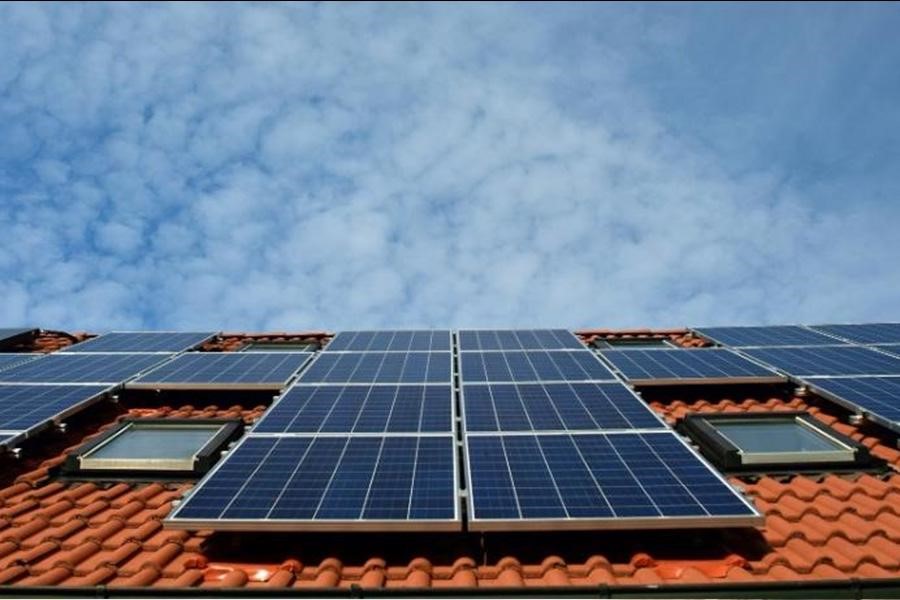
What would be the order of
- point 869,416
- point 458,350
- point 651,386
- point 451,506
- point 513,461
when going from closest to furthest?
point 451,506 → point 513,461 → point 869,416 → point 651,386 → point 458,350

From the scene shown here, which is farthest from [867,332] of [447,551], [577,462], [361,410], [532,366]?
[447,551]

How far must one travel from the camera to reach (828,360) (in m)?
Result: 10.2

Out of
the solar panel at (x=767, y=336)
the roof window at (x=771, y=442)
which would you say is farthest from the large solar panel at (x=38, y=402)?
the solar panel at (x=767, y=336)

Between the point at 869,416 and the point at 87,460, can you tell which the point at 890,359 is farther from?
the point at 87,460

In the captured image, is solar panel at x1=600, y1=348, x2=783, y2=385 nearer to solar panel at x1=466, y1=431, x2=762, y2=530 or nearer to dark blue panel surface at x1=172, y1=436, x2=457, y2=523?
solar panel at x1=466, y1=431, x2=762, y2=530

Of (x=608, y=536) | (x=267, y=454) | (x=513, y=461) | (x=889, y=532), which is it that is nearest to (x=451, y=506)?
(x=513, y=461)

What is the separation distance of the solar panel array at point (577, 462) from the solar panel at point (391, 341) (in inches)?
88.3

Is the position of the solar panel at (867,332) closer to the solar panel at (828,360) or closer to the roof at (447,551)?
the solar panel at (828,360)

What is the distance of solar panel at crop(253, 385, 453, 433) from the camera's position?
740 cm

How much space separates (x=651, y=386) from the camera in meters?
9.37

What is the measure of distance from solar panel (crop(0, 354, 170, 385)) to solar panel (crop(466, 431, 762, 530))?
21.5 ft

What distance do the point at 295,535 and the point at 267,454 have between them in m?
1.24

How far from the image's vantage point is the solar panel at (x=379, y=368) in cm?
932

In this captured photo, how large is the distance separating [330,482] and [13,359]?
8.42 m
